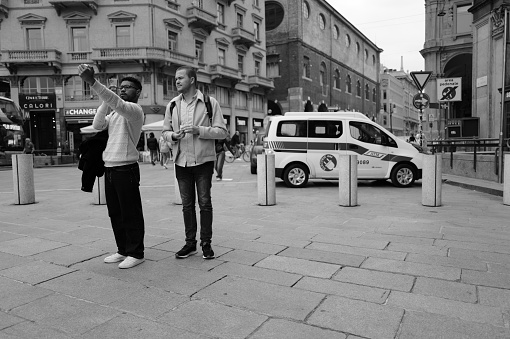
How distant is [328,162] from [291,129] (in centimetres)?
136

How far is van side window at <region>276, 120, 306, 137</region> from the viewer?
11.3 meters

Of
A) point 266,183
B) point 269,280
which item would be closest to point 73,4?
point 266,183

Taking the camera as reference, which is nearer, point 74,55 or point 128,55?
point 128,55

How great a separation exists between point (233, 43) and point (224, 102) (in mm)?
6467

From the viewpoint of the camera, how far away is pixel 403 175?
37.4 feet

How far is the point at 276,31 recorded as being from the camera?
163 ft

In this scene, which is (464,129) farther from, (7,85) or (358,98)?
(358,98)

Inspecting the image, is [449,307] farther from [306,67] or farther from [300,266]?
[306,67]

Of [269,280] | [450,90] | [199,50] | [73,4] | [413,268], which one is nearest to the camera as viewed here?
[269,280]

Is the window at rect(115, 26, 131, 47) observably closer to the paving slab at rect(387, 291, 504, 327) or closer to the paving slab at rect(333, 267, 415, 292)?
the paving slab at rect(333, 267, 415, 292)

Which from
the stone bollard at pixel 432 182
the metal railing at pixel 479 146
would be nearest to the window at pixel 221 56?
the metal railing at pixel 479 146

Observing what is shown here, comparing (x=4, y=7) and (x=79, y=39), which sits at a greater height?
(x=4, y=7)

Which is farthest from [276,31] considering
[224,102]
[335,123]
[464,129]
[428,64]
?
[335,123]

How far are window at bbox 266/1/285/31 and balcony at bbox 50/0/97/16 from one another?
24.1 m
